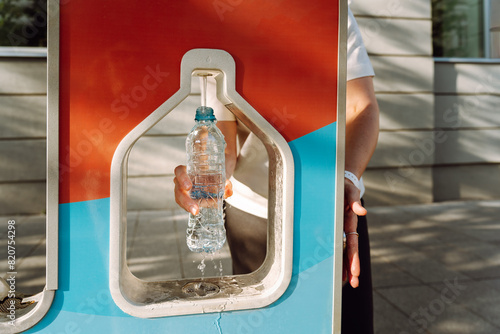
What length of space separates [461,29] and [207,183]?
238 inches

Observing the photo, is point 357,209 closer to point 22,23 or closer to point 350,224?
point 350,224

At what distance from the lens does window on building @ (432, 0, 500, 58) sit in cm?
623

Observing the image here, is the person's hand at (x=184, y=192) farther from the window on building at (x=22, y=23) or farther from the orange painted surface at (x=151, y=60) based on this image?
the window on building at (x=22, y=23)

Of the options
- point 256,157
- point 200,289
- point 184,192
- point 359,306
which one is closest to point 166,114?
point 184,192

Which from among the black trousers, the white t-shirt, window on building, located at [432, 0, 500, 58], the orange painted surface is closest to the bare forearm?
the white t-shirt

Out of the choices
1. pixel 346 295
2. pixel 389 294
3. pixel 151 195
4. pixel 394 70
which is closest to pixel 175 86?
pixel 346 295

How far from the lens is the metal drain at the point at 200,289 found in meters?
1.09

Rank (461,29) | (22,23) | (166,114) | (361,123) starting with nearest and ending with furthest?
(166,114), (361,123), (22,23), (461,29)

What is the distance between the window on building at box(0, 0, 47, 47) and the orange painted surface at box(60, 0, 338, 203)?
191 inches

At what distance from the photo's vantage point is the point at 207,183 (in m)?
1.50

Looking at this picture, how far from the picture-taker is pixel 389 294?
3129 mm

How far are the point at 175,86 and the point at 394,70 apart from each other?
5.19m

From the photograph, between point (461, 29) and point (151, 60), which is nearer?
point (151, 60)

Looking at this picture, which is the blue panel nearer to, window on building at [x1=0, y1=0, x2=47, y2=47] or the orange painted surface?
the orange painted surface
